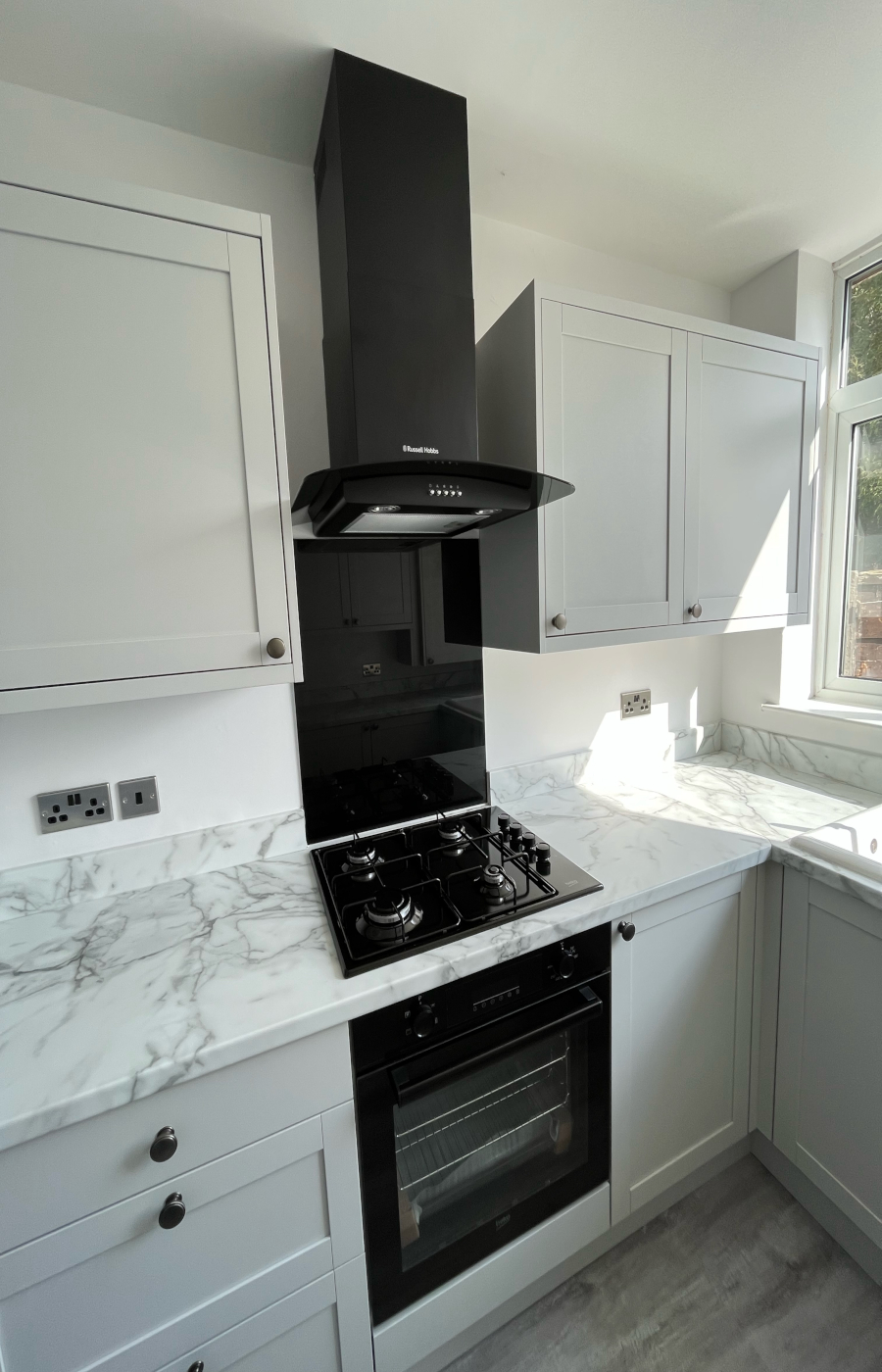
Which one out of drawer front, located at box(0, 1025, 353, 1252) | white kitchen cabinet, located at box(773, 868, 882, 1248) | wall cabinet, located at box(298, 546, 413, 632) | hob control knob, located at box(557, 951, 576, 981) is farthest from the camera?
wall cabinet, located at box(298, 546, 413, 632)

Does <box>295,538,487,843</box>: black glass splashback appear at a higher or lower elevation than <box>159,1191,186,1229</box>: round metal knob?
higher

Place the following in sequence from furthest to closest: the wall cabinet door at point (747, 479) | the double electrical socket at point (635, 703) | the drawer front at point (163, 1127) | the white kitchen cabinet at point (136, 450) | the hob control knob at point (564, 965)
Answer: the double electrical socket at point (635, 703), the wall cabinet door at point (747, 479), the hob control knob at point (564, 965), the white kitchen cabinet at point (136, 450), the drawer front at point (163, 1127)

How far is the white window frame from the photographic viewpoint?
184 centimetres

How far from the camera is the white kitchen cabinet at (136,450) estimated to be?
88 centimetres

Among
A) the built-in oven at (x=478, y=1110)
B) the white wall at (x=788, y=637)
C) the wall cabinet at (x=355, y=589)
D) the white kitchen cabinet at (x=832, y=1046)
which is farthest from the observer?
the white wall at (x=788, y=637)

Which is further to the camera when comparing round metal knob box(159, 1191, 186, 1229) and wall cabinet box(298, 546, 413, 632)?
wall cabinet box(298, 546, 413, 632)

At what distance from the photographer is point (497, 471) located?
1.02 m

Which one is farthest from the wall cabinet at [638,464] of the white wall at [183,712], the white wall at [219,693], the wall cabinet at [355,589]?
the white wall at [183,712]

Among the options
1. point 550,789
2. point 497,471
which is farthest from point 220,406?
point 550,789

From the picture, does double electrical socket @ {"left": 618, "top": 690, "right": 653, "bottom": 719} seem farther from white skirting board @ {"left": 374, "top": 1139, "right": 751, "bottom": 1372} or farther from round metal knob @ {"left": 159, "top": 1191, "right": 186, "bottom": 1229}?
round metal knob @ {"left": 159, "top": 1191, "right": 186, "bottom": 1229}

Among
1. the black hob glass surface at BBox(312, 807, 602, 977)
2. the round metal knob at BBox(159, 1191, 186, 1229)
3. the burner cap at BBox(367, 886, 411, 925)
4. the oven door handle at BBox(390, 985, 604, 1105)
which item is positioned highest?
the burner cap at BBox(367, 886, 411, 925)

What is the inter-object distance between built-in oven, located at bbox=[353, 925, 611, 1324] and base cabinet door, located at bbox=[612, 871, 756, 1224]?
8cm

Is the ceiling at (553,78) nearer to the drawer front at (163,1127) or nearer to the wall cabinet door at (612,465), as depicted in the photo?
the wall cabinet door at (612,465)

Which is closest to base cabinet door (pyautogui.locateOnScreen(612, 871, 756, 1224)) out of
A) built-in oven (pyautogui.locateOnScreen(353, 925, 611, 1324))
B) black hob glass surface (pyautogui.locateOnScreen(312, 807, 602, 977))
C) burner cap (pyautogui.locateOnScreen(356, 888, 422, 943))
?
built-in oven (pyautogui.locateOnScreen(353, 925, 611, 1324))
